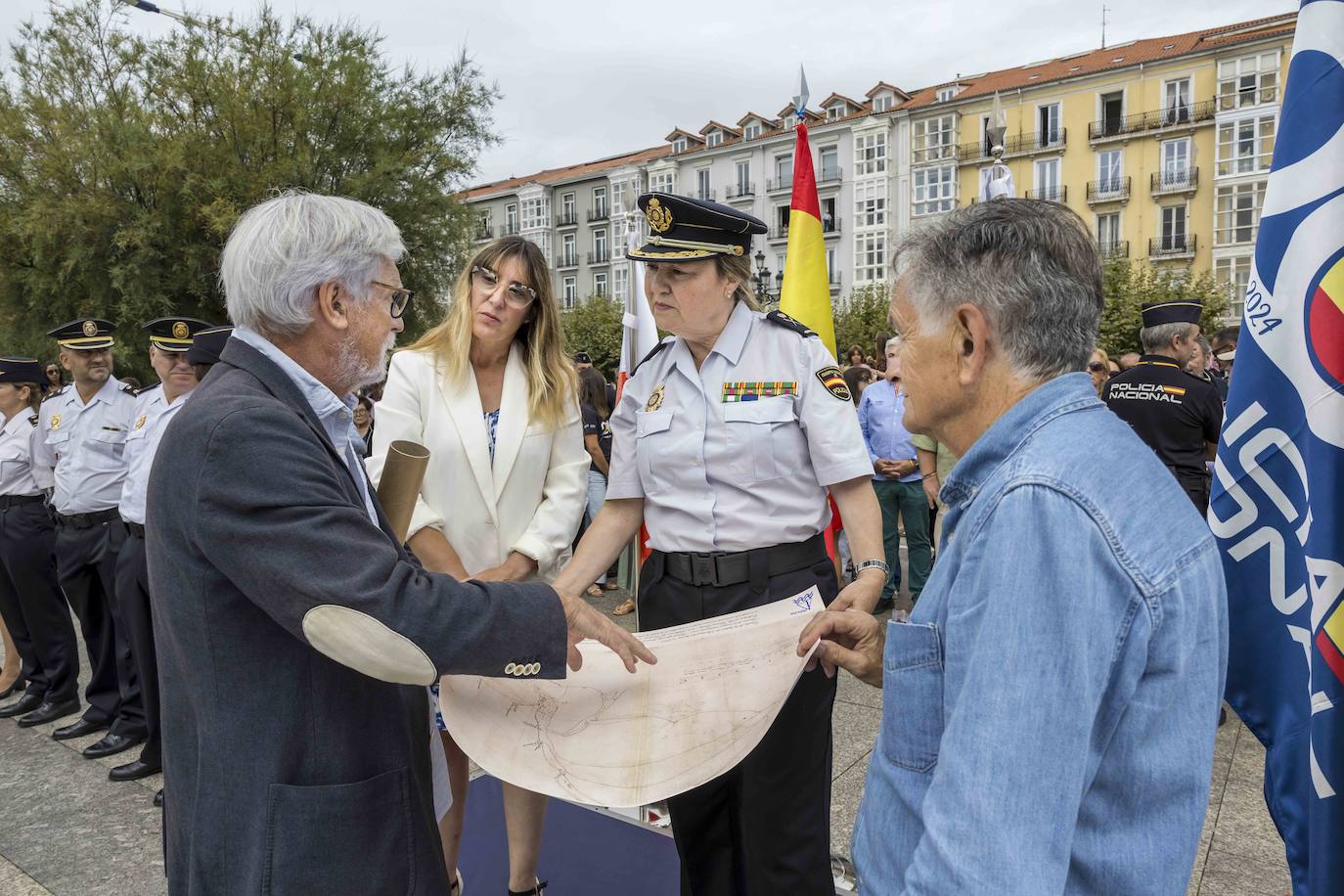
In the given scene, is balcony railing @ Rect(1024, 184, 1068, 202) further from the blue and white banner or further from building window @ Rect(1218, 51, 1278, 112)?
the blue and white banner

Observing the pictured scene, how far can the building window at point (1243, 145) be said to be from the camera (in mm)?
37188

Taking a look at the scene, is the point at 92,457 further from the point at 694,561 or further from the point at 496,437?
the point at 694,561

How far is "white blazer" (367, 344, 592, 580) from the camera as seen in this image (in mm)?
2732

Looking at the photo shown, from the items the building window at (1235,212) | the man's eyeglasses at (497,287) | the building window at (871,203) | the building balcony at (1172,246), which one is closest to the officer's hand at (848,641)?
the man's eyeglasses at (497,287)

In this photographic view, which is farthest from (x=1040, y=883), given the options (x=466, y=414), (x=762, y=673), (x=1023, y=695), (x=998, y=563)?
(x=466, y=414)

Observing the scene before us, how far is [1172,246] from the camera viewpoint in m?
39.7

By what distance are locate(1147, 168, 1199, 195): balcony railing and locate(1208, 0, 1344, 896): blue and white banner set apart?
4404 centimetres

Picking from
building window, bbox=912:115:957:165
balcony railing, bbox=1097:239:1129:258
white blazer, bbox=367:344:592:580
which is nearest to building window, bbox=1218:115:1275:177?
balcony railing, bbox=1097:239:1129:258

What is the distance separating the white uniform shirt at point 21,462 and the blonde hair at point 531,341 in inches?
166

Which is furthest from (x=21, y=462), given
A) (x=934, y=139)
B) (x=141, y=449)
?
(x=934, y=139)

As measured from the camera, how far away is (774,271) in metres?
52.5

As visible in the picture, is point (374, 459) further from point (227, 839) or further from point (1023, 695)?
point (1023, 695)

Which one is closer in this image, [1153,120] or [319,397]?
[319,397]

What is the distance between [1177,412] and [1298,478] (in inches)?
166
